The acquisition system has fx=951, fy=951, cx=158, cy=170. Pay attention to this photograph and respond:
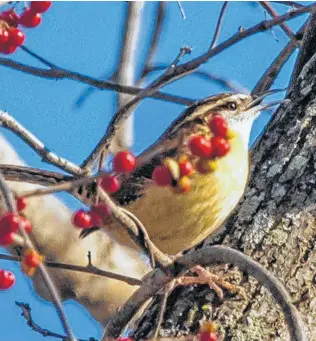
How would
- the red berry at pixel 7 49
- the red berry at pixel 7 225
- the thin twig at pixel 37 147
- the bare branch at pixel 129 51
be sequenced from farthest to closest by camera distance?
the bare branch at pixel 129 51
the red berry at pixel 7 49
the thin twig at pixel 37 147
the red berry at pixel 7 225

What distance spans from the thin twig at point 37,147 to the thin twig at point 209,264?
2.05 ft

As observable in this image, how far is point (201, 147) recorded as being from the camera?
8.73 feet

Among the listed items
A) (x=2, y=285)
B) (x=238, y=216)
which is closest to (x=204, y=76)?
(x=238, y=216)

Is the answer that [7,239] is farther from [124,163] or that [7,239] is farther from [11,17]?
[11,17]

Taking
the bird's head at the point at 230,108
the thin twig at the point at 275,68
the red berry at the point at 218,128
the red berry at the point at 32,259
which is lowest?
the red berry at the point at 32,259

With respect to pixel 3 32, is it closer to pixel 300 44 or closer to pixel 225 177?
pixel 225 177

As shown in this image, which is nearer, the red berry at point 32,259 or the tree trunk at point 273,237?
the red berry at point 32,259

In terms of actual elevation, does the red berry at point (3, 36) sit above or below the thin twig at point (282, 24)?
below

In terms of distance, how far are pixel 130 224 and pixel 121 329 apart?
0.73 m

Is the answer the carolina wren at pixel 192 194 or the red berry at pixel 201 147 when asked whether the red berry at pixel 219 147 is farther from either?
the carolina wren at pixel 192 194

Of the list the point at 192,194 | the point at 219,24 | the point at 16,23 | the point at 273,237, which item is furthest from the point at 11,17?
the point at 219,24

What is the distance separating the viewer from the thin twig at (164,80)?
7.98 ft

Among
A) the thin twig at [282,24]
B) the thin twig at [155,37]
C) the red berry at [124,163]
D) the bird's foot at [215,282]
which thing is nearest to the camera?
the red berry at [124,163]

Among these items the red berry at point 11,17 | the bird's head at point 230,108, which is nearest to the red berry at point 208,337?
the red berry at point 11,17
